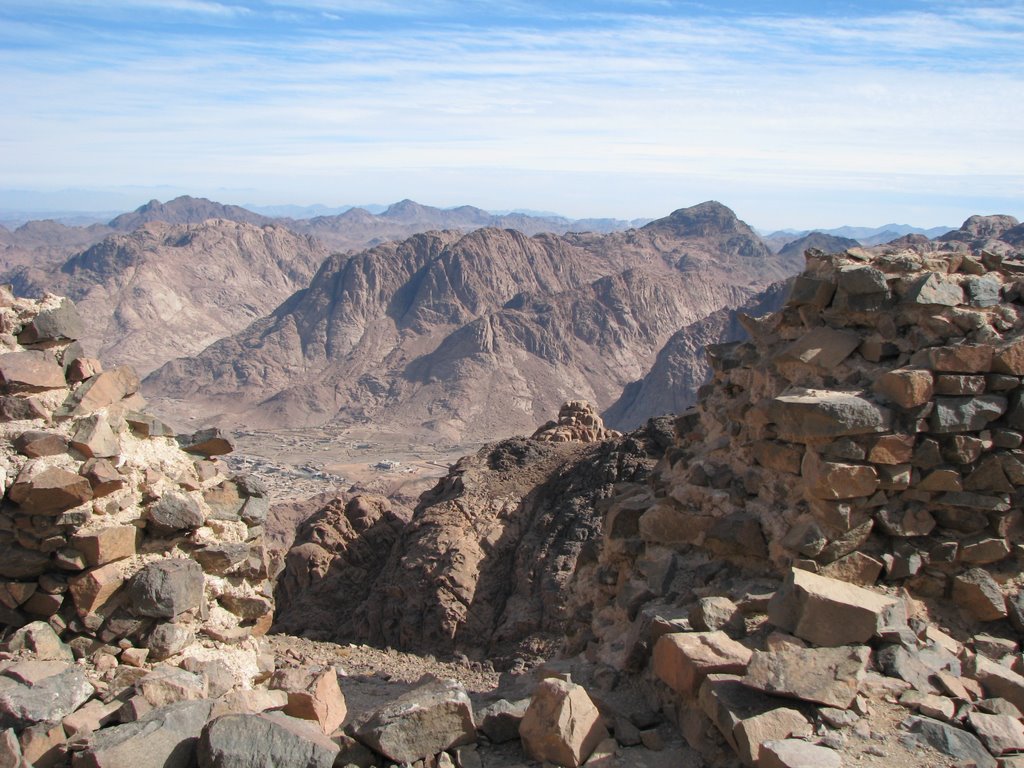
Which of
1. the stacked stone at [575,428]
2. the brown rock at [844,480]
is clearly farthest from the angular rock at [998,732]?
the stacked stone at [575,428]

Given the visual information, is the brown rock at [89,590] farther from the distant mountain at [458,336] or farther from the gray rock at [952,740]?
the distant mountain at [458,336]


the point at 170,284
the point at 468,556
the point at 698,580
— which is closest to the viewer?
the point at 698,580

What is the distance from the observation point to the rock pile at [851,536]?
504cm

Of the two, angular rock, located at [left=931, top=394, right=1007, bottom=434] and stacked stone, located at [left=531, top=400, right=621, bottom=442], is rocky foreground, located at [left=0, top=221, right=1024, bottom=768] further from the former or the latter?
stacked stone, located at [left=531, top=400, right=621, bottom=442]

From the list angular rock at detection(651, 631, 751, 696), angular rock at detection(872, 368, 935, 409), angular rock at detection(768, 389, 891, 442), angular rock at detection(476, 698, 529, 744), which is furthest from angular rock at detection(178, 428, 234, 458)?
angular rock at detection(872, 368, 935, 409)

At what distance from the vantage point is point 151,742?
492 centimetres

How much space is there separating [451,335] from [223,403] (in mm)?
26379

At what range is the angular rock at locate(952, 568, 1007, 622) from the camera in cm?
621

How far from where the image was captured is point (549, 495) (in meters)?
20.9

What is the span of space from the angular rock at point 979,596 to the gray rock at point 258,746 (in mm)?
4539

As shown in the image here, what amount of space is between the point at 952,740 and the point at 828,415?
92.2 inches

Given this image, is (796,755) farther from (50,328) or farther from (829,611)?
(50,328)

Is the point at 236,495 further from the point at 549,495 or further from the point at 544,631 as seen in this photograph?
the point at 549,495

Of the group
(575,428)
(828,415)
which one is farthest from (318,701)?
(575,428)
